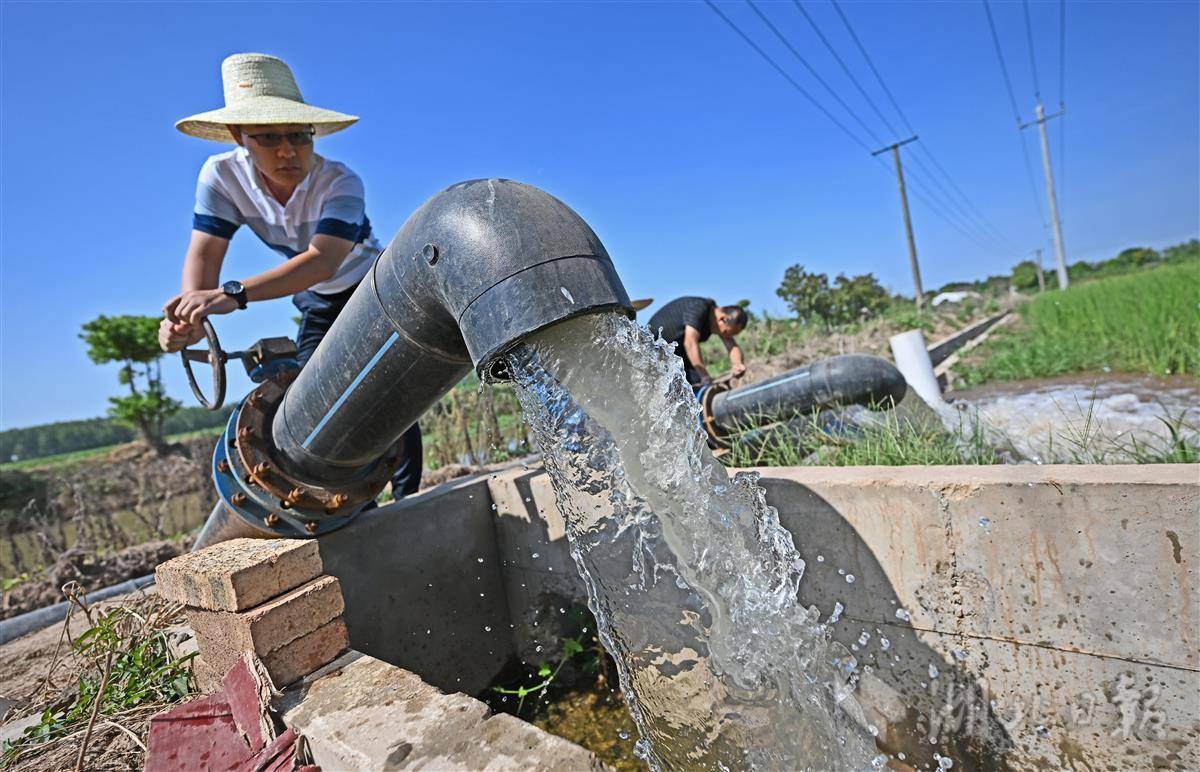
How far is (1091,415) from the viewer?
206cm

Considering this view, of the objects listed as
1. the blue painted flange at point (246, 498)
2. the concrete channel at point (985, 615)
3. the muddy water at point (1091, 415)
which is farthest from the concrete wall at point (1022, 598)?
the blue painted flange at point (246, 498)

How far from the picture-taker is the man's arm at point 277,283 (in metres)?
1.81

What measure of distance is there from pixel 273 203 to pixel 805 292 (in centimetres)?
1555

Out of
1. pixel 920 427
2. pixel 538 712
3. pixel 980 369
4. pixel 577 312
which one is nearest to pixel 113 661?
pixel 538 712

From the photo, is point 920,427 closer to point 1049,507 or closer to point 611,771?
point 1049,507

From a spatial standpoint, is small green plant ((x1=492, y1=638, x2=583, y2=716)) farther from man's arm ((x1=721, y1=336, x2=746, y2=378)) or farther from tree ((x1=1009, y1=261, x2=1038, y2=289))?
tree ((x1=1009, y1=261, x2=1038, y2=289))

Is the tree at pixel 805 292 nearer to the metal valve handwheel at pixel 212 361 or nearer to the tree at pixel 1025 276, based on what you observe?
the metal valve handwheel at pixel 212 361

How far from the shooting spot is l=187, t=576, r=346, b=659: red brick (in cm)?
149

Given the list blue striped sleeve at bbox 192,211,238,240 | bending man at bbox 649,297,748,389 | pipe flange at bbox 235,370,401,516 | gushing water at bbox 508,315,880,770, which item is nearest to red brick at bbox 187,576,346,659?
pipe flange at bbox 235,370,401,516

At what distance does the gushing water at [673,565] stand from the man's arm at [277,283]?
109 cm

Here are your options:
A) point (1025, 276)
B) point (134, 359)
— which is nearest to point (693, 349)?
point (134, 359)

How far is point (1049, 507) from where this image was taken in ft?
5.07

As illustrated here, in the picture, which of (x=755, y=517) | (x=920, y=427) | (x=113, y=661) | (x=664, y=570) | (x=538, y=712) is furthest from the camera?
(x=920, y=427)

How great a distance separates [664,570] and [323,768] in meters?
0.86
